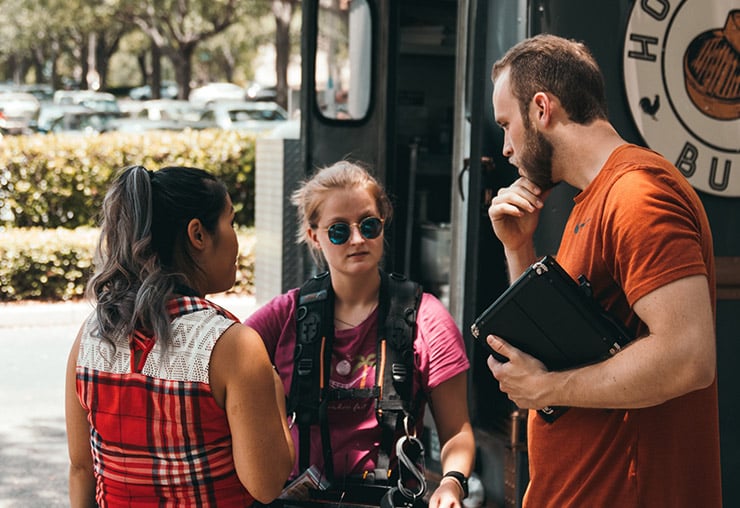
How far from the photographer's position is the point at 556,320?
1961 mm

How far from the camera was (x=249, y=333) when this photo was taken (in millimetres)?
2051

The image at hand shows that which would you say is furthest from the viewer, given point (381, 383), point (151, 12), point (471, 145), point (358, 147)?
point (151, 12)

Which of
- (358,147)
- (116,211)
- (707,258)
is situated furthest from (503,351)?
(358,147)

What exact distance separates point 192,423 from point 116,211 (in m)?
0.49

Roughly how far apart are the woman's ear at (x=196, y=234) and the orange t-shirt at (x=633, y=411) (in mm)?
786

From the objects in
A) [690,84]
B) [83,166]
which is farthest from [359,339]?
[83,166]

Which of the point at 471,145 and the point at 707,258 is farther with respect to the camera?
the point at 471,145

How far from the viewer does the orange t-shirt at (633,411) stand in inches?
72.4

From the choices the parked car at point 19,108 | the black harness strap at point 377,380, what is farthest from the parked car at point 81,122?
the black harness strap at point 377,380

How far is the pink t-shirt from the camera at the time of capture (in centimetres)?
261

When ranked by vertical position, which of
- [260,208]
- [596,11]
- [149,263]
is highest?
[596,11]

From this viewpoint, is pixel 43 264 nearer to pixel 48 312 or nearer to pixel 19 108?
pixel 48 312

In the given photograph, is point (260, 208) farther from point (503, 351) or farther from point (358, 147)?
point (503, 351)

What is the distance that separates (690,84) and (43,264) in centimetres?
784
